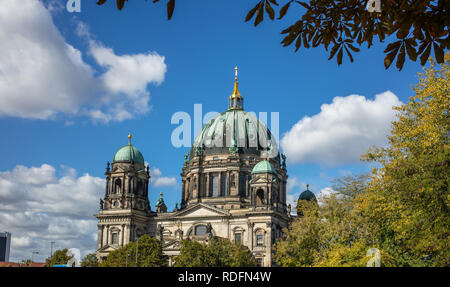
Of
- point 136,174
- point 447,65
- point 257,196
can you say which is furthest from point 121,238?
point 447,65

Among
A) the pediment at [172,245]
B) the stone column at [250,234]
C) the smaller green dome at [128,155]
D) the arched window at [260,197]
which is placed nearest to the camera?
the pediment at [172,245]

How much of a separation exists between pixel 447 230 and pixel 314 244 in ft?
94.6

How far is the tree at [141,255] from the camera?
8294cm

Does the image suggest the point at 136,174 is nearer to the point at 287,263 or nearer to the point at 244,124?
the point at 244,124

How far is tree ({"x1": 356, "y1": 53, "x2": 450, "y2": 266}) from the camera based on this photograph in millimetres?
26734

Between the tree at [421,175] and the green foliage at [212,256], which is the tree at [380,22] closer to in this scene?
the tree at [421,175]

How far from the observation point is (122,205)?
3915 inches

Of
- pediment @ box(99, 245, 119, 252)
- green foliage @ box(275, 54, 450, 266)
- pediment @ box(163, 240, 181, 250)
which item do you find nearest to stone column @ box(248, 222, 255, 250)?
pediment @ box(163, 240, 181, 250)

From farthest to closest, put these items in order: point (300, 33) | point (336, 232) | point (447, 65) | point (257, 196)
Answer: point (257, 196) < point (336, 232) < point (447, 65) < point (300, 33)

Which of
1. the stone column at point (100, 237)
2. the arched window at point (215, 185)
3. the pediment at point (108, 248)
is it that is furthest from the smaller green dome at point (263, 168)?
the stone column at point (100, 237)

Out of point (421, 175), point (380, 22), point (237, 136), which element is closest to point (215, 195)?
point (237, 136)

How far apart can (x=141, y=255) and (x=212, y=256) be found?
13026 millimetres

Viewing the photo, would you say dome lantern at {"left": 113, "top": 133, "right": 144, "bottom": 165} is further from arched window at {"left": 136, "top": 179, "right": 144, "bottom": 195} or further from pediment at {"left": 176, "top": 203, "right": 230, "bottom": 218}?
pediment at {"left": 176, "top": 203, "right": 230, "bottom": 218}
